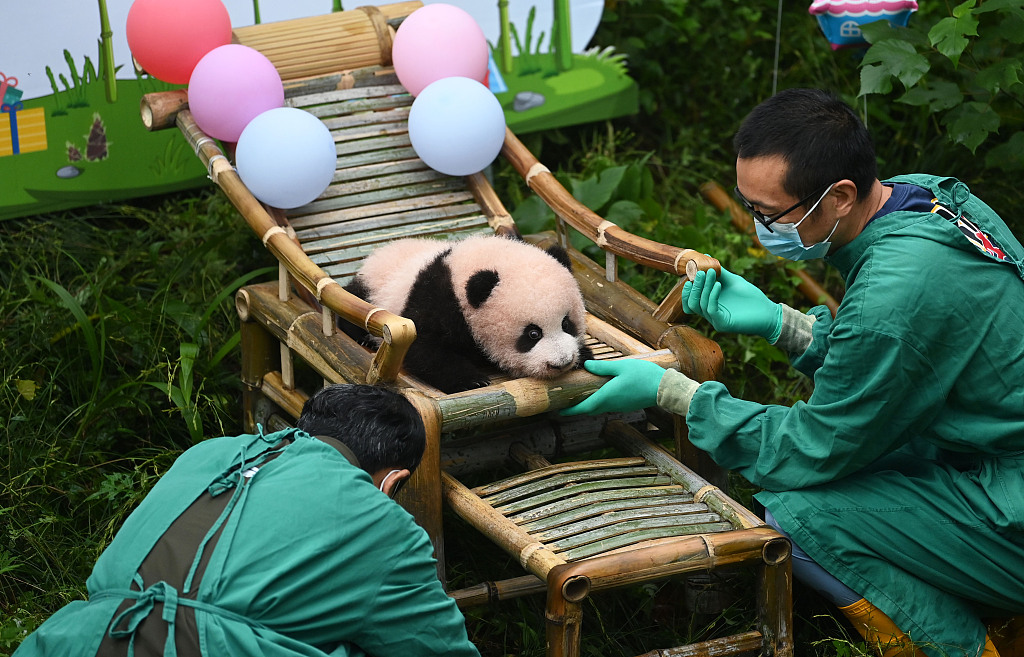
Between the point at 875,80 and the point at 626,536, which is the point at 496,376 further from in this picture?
the point at 875,80

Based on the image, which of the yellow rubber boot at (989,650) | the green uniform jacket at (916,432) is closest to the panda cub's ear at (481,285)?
the green uniform jacket at (916,432)

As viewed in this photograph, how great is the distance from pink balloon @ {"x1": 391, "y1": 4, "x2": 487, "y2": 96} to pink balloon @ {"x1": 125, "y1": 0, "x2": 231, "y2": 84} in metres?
0.68

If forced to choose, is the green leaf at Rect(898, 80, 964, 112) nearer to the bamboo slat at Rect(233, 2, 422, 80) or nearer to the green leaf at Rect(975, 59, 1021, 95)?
the green leaf at Rect(975, 59, 1021, 95)

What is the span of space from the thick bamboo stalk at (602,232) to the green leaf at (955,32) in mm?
1113

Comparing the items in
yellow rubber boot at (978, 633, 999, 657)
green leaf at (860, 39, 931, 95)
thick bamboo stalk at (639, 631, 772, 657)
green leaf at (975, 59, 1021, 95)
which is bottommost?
thick bamboo stalk at (639, 631, 772, 657)

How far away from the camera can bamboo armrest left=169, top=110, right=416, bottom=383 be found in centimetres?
280

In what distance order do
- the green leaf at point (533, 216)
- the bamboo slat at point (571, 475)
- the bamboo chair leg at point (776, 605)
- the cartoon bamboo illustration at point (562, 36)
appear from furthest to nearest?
the cartoon bamboo illustration at point (562, 36) < the green leaf at point (533, 216) < the bamboo slat at point (571, 475) < the bamboo chair leg at point (776, 605)

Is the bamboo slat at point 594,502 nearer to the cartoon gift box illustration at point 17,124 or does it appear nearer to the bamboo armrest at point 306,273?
the bamboo armrest at point 306,273

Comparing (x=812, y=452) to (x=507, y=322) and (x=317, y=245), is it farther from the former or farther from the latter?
(x=317, y=245)

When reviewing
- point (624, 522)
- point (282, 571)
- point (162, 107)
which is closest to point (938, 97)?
point (624, 522)

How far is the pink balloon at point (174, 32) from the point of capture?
356 centimetres

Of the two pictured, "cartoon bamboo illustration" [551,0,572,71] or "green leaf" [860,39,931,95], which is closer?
"green leaf" [860,39,931,95]

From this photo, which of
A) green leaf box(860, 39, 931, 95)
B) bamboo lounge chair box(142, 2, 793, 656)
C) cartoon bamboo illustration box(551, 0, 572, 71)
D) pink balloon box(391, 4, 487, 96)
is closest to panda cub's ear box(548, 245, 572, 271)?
bamboo lounge chair box(142, 2, 793, 656)

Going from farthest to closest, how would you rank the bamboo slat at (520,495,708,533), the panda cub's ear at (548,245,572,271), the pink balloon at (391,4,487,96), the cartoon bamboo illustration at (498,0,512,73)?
the cartoon bamboo illustration at (498,0,512,73) → the pink balloon at (391,4,487,96) → the panda cub's ear at (548,245,572,271) → the bamboo slat at (520,495,708,533)
